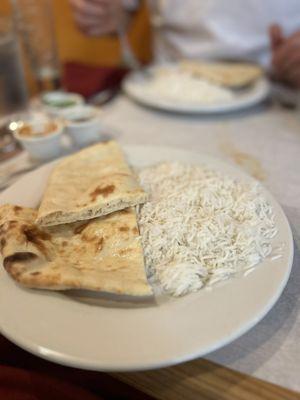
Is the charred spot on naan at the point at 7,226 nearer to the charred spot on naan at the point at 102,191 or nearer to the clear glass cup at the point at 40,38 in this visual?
the charred spot on naan at the point at 102,191

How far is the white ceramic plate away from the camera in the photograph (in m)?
1.43

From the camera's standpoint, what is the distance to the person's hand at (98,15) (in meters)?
1.75

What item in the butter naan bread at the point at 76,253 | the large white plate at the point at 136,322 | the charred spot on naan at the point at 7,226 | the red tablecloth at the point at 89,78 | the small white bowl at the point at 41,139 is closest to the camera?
the large white plate at the point at 136,322

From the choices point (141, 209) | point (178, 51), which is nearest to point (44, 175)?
point (141, 209)

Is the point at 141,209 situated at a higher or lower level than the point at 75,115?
lower

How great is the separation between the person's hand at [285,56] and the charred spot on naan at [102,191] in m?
1.05

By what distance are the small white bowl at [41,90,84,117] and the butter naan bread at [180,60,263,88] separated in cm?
51

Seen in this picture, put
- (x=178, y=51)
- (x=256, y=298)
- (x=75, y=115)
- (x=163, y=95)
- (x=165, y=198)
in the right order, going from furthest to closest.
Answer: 1. (x=178, y=51)
2. (x=163, y=95)
3. (x=75, y=115)
4. (x=165, y=198)
5. (x=256, y=298)

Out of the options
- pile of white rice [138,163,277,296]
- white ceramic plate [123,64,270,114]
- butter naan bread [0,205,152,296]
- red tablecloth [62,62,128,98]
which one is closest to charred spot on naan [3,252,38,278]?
butter naan bread [0,205,152,296]

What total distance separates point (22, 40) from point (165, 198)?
1156 mm

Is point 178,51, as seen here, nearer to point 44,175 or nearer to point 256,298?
point 44,175

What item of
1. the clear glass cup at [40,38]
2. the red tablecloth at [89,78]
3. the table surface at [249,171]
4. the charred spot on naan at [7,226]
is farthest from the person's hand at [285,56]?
the charred spot on naan at [7,226]

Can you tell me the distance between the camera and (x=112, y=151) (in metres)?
1.06

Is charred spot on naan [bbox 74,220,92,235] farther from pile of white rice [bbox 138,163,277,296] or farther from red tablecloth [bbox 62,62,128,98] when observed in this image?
red tablecloth [bbox 62,62,128,98]
